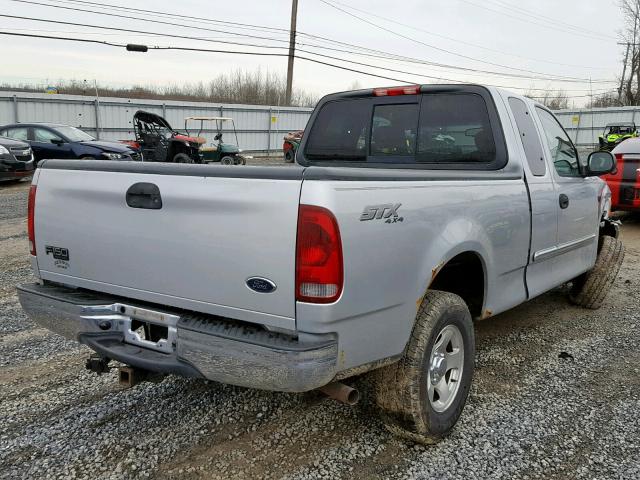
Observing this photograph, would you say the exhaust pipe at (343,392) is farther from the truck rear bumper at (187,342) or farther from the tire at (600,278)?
the tire at (600,278)

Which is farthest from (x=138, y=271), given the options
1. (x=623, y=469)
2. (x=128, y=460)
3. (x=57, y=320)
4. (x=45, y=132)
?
(x=45, y=132)

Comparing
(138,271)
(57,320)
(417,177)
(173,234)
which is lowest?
(57,320)

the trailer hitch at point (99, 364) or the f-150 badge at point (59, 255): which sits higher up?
the f-150 badge at point (59, 255)

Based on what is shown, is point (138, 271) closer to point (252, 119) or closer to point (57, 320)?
point (57, 320)

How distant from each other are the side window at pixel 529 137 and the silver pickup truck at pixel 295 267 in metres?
0.16

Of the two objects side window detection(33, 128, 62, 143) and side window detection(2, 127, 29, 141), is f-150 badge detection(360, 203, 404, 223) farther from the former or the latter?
side window detection(2, 127, 29, 141)

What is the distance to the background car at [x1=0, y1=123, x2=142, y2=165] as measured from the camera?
14406mm

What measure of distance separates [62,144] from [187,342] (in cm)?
1437

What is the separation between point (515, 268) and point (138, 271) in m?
2.41

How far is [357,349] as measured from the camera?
239cm

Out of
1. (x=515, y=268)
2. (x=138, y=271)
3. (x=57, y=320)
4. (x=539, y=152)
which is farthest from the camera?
(x=539, y=152)

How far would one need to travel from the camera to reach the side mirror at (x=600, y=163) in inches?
182

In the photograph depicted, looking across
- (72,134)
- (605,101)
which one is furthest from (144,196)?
(605,101)

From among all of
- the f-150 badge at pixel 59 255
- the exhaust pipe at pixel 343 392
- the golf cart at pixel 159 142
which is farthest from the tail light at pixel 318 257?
the golf cart at pixel 159 142
